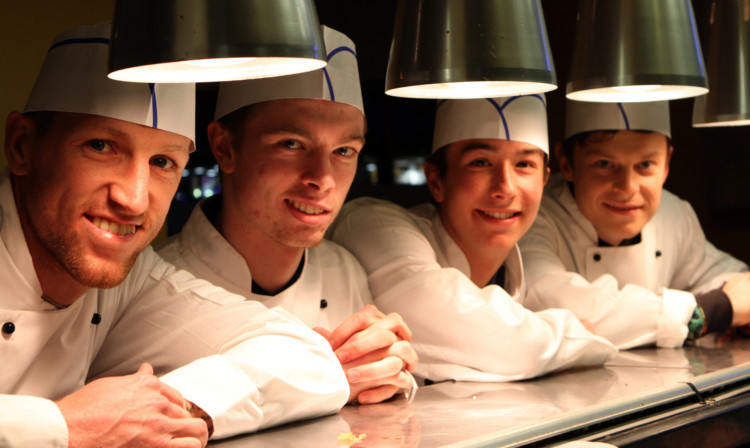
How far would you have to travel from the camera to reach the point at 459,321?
2.10 meters

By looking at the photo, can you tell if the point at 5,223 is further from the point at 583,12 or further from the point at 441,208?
the point at 441,208

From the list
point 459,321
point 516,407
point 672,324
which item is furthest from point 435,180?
point 516,407

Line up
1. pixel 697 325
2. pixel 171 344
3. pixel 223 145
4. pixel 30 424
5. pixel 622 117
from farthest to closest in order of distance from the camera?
pixel 622 117
pixel 697 325
pixel 223 145
pixel 171 344
pixel 30 424

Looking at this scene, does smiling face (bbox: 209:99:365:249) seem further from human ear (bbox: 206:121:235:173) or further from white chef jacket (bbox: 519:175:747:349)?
white chef jacket (bbox: 519:175:747:349)

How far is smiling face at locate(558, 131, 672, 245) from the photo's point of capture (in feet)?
9.25

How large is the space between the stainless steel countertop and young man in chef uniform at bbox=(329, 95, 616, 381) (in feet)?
0.27

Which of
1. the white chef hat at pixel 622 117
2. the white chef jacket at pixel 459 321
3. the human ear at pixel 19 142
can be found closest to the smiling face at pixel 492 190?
the white chef jacket at pixel 459 321

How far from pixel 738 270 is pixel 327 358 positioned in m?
2.08

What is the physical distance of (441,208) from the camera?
8.38 ft

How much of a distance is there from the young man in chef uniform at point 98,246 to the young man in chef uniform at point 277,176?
33 centimetres

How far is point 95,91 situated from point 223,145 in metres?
0.61

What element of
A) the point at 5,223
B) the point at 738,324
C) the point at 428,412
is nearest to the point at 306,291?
the point at 428,412

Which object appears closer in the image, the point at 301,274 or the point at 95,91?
the point at 95,91

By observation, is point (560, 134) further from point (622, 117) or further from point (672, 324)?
point (672, 324)
